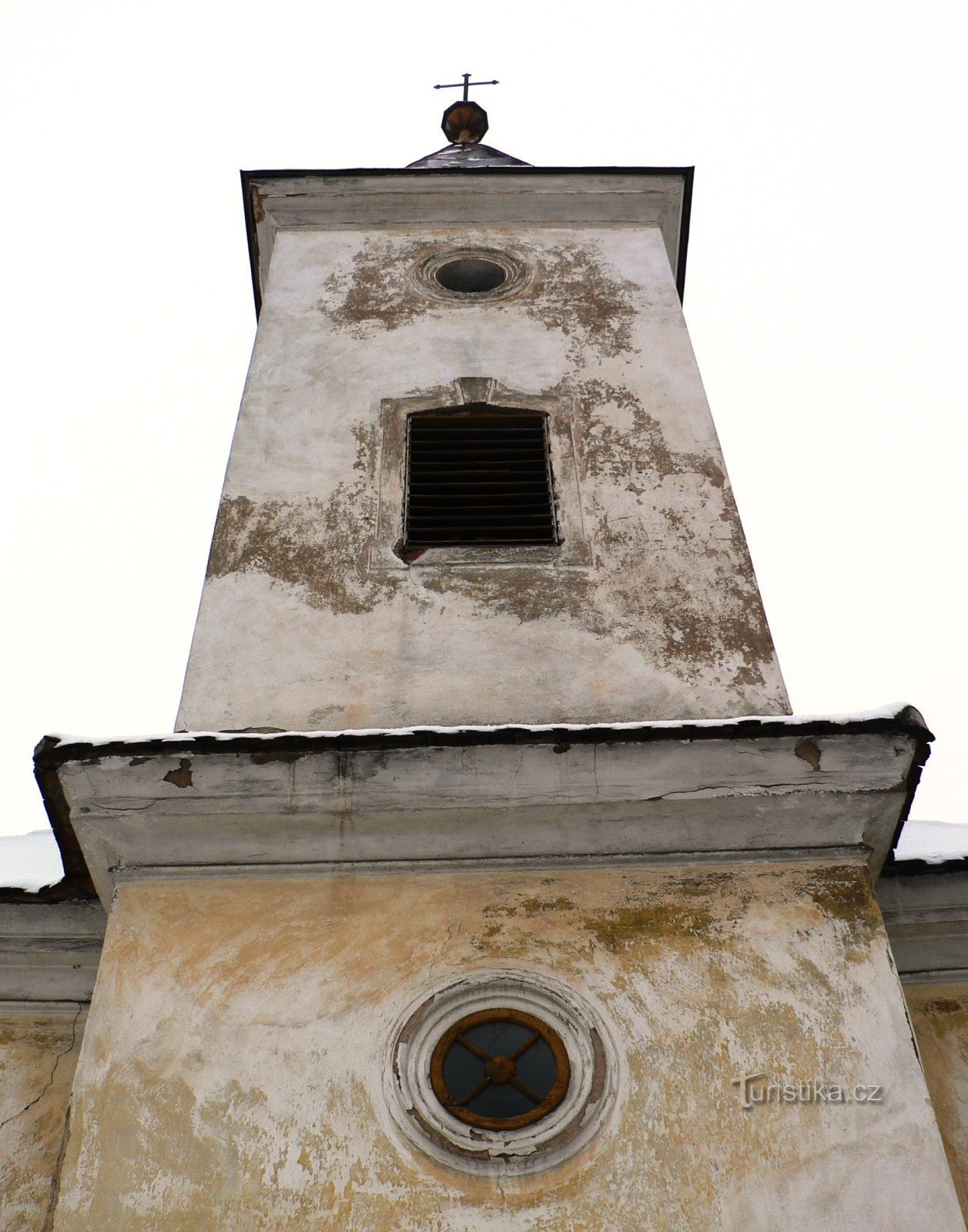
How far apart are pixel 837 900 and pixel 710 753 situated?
2.47ft

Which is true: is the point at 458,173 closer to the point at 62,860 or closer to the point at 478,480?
the point at 478,480

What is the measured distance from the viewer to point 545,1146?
4535mm

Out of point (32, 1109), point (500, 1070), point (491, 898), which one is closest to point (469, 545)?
point (491, 898)

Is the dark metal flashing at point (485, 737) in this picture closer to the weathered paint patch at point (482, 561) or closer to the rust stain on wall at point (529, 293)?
the weathered paint patch at point (482, 561)

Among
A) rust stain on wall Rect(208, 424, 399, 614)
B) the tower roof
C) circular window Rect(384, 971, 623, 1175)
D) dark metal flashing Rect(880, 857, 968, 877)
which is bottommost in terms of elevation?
circular window Rect(384, 971, 623, 1175)

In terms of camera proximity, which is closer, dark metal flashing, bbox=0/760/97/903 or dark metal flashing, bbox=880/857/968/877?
dark metal flashing, bbox=0/760/97/903

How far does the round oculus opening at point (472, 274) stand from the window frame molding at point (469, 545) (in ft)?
6.05

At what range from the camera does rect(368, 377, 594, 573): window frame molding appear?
699 centimetres

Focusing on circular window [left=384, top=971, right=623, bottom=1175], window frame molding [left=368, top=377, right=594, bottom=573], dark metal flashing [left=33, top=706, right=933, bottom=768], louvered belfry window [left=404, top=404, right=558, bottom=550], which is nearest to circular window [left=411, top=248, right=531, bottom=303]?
window frame molding [left=368, top=377, right=594, bottom=573]

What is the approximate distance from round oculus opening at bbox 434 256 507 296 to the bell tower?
0.07 ft

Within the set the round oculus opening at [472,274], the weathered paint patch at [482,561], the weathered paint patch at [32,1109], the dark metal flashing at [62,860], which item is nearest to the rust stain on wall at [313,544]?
the weathered paint patch at [482,561]

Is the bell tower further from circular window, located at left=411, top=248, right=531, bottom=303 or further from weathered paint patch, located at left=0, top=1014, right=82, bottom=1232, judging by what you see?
weathered paint patch, located at left=0, top=1014, right=82, bottom=1232

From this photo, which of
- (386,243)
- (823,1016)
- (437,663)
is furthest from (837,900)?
(386,243)

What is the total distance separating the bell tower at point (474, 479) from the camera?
20.6 feet
